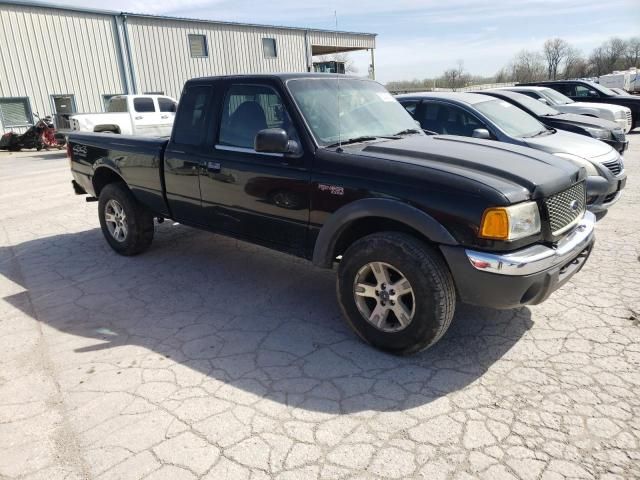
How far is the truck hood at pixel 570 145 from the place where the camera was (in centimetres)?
624

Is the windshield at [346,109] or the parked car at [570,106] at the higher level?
the windshield at [346,109]

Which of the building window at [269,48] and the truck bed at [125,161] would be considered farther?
the building window at [269,48]

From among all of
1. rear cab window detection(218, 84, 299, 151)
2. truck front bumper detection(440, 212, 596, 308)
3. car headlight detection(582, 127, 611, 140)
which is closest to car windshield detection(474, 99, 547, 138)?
car headlight detection(582, 127, 611, 140)

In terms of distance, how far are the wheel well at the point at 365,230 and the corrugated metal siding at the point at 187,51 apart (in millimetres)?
18743

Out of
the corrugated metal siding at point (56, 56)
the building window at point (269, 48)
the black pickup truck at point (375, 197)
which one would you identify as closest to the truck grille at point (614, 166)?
the black pickup truck at point (375, 197)

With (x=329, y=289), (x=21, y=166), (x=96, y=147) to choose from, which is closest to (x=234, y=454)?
(x=329, y=289)

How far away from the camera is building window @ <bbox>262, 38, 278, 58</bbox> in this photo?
26.5m

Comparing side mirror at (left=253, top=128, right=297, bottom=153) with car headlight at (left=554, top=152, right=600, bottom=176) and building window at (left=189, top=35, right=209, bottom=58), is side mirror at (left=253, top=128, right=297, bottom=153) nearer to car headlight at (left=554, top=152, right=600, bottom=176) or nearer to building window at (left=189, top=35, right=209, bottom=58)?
car headlight at (left=554, top=152, right=600, bottom=176)

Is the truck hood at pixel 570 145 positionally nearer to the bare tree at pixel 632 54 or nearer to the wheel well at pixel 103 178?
the wheel well at pixel 103 178

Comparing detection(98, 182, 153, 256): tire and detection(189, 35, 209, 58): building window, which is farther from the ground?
detection(189, 35, 209, 58): building window

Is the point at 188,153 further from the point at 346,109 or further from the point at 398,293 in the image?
the point at 398,293

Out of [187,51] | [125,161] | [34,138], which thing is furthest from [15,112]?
[125,161]

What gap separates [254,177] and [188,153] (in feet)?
3.12

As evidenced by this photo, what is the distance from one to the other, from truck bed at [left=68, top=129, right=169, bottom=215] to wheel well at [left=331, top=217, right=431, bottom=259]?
230 centimetres
